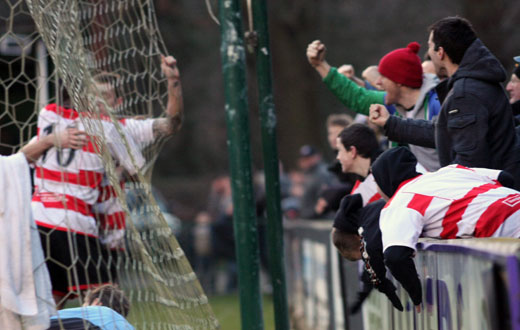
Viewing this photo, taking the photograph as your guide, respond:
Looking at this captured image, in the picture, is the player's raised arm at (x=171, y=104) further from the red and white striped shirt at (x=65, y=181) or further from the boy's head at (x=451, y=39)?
the boy's head at (x=451, y=39)

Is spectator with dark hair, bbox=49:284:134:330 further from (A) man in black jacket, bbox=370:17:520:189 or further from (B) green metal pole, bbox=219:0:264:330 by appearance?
(A) man in black jacket, bbox=370:17:520:189

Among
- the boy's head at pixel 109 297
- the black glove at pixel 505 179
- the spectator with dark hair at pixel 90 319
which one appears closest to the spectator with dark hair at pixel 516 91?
the black glove at pixel 505 179

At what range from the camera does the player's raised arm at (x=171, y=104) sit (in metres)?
4.88

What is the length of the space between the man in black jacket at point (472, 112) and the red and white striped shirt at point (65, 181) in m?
1.77

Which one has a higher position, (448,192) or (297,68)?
(297,68)

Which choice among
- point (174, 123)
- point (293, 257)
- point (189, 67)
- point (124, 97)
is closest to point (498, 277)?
point (174, 123)

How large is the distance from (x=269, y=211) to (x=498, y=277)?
201 centimetres

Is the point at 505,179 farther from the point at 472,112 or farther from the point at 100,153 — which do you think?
the point at 100,153

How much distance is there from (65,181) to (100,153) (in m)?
1.03

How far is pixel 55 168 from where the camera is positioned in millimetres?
5152

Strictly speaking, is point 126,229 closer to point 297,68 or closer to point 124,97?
point 124,97

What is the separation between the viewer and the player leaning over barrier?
3500 mm

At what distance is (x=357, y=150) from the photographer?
5422 millimetres

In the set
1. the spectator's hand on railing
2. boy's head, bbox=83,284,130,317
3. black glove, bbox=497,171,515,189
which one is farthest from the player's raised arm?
black glove, bbox=497,171,515,189
